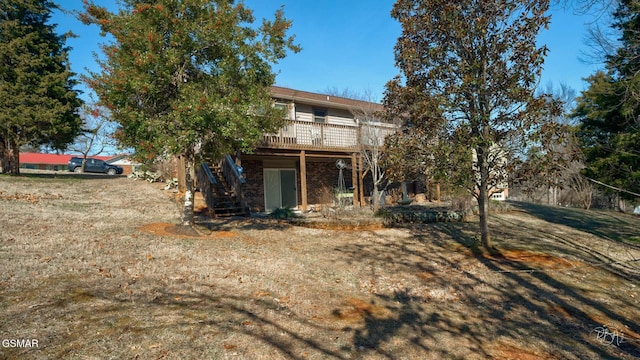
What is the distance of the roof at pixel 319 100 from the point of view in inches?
636

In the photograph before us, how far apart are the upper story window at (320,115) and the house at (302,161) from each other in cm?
5

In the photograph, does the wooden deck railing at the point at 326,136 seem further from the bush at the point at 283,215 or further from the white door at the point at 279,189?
the bush at the point at 283,215

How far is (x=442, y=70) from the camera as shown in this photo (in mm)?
7828

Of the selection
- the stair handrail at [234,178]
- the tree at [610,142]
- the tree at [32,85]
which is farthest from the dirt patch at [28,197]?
the tree at [610,142]

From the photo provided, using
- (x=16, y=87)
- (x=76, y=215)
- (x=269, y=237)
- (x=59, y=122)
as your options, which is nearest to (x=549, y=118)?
(x=269, y=237)

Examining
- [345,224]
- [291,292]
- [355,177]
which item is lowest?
[291,292]

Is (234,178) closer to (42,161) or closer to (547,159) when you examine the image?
(547,159)

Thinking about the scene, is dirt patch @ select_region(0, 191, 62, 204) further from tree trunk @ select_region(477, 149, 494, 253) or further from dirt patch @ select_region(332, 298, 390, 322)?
tree trunk @ select_region(477, 149, 494, 253)

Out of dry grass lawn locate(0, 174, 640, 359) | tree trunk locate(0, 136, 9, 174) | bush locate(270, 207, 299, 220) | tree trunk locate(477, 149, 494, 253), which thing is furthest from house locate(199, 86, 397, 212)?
tree trunk locate(0, 136, 9, 174)

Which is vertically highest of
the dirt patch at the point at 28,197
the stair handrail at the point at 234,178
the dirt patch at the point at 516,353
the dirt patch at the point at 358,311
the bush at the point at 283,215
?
the stair handrail at the point at 234,178

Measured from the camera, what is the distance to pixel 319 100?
17656 mm

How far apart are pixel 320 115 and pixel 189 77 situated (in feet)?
35.8

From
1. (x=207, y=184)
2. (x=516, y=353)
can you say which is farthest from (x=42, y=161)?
(x=516, y=353)

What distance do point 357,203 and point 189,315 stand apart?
12217 millimetres
